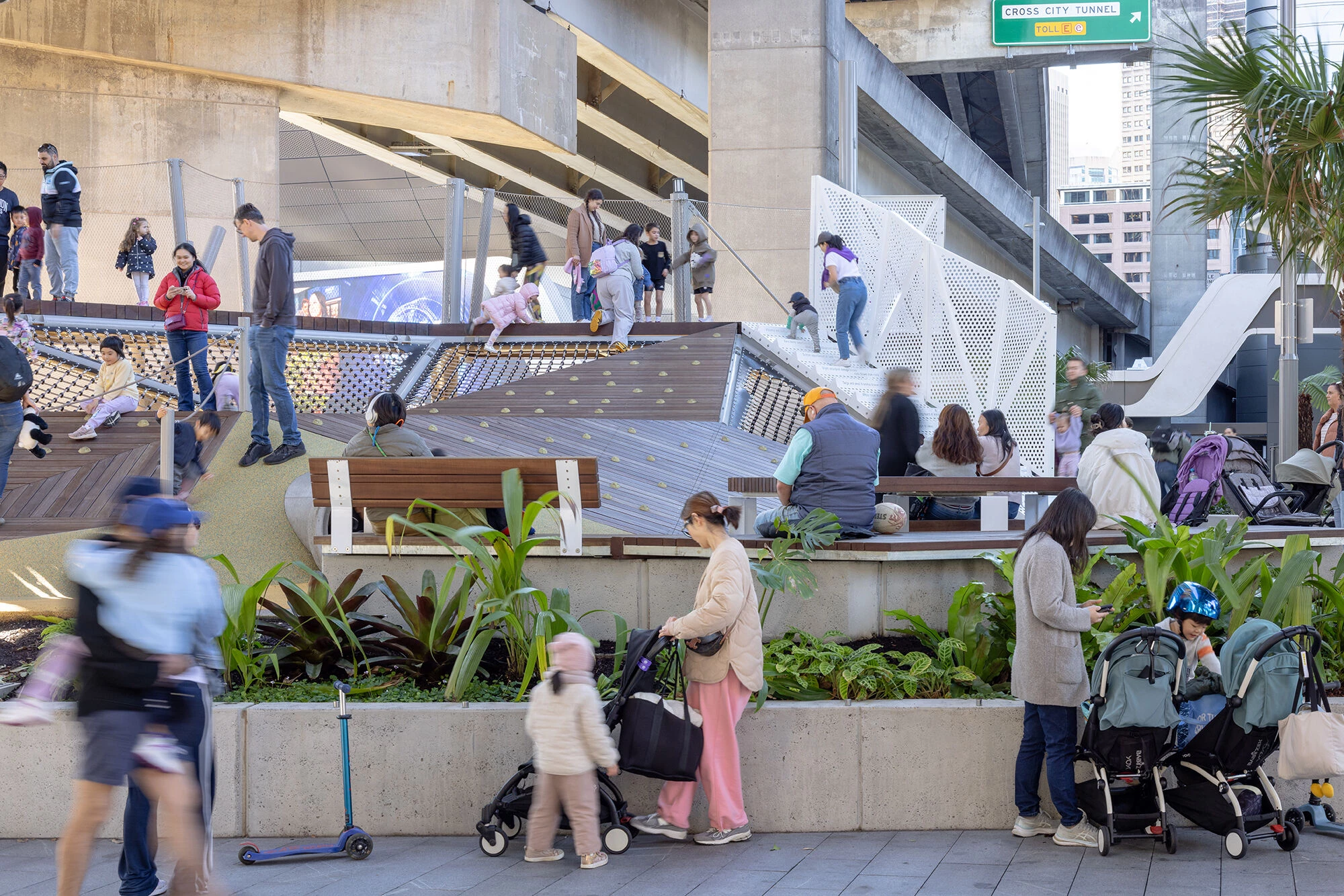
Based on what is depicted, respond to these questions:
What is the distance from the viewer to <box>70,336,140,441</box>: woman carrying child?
10.9 meters

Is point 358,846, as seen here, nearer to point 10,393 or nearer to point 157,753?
point 157,753

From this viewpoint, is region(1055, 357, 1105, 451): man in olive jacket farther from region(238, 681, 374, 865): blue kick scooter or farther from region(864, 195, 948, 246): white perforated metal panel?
region(238, 681, 374, 865): blue kick scooter

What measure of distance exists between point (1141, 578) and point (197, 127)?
1573 centimetres

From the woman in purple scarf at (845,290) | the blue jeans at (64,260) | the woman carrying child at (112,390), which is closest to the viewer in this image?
the woman carrying child at (112,390)

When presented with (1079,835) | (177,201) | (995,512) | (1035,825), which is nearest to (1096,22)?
(177,201)

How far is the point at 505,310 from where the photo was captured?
1445cm

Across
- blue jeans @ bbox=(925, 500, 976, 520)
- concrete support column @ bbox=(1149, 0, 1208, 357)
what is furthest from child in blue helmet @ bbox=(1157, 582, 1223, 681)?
concrete support column @ bbox=(1149, 0, 1208, 357)

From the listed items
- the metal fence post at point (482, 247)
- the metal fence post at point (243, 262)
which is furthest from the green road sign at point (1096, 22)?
the metal fence post at point (243, 262)

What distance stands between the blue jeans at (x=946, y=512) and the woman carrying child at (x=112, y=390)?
6725 mm

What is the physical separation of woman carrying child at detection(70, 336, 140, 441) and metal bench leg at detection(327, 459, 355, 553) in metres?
4.91

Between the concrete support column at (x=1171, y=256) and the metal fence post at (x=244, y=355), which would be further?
the concrete support column at (x=1171, y=256)

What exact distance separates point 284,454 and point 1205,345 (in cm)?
2587

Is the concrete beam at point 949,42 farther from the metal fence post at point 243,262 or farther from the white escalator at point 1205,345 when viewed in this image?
the metal fence post at point 243,262

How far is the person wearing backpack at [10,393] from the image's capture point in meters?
8.62
